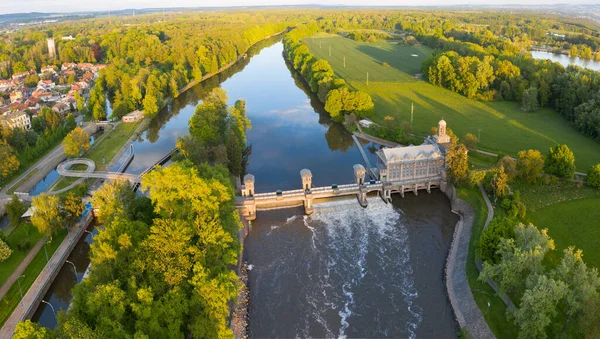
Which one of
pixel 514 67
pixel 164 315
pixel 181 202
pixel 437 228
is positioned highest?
pixel 514 67

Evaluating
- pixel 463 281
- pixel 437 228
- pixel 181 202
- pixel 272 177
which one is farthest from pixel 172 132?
pixel 463 281

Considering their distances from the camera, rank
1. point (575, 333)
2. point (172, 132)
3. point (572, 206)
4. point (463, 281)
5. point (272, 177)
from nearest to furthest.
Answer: point (575, 333) < point (463, 281) < point (572, 206) < point (272, 177) < point (172, 132)

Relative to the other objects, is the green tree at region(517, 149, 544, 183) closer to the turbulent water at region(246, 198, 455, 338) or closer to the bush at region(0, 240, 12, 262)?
the turbulent water at region(246, 198, 455, 338)

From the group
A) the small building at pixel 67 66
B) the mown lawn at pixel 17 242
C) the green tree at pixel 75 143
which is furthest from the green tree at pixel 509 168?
the small building at pixel 67 66

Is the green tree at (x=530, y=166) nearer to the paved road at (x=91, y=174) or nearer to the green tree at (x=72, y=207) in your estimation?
the paved road at (x=91, y=174)

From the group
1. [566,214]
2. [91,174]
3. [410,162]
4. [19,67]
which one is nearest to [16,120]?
[91,174]

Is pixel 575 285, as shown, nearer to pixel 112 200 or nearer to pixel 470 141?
pixel 470 141

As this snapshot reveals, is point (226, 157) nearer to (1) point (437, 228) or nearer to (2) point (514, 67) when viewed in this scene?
(1) point (437, 228)
